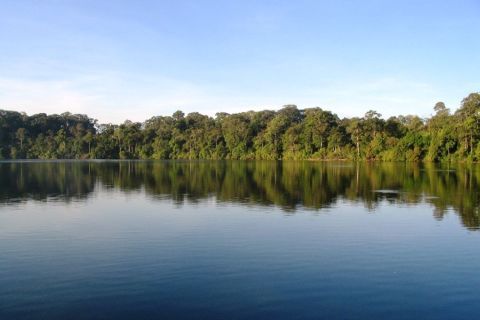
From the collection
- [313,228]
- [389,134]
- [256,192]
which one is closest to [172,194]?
[256,192]

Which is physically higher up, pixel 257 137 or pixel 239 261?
pixel 257 137

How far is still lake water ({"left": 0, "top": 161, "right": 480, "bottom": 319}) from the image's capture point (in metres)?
9.84

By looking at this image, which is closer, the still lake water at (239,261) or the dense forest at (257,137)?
the still lake water at (239,261)

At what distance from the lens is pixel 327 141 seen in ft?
386

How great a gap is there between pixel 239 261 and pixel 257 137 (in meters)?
117

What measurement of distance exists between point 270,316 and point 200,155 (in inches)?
5219

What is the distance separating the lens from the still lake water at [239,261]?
984cm

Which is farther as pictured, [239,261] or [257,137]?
[257,137]

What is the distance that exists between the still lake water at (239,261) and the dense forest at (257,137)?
7279cm

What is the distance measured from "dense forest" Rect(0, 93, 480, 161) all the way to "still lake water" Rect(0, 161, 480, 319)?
72786 millimetres

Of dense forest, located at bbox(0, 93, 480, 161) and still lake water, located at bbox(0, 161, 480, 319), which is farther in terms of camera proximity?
dense forest, located at bbox(0, 93, 480, 161)

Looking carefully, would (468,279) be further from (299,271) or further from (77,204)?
(77,204)

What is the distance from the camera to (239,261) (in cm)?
1349

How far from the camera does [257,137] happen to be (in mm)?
130125
